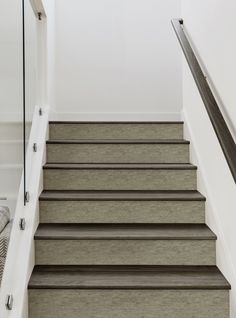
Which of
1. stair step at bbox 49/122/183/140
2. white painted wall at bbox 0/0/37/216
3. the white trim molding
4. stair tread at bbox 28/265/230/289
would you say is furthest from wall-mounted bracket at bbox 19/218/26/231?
stair step at bbox 49/122/183/140

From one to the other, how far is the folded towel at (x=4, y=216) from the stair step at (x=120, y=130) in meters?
1.41

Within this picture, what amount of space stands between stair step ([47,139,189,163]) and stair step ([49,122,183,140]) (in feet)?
0.92

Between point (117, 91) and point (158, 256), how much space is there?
2.53 metres

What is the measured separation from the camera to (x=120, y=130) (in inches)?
122

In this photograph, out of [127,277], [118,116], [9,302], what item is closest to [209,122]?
[127,277]

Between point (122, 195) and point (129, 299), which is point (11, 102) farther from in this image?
point (129, 299)

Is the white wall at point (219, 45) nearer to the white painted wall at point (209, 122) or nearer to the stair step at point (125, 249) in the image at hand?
the white painted wall at point (209, 122)

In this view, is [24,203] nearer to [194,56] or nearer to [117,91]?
[194,56]

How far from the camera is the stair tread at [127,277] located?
1766mm

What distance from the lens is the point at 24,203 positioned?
206 centimetres

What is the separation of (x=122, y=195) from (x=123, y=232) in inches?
12.7

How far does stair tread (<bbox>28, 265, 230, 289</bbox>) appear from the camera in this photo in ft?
5.79

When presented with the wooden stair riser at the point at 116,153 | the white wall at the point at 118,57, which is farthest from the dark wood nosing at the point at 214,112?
the white wall at the point at 118,57

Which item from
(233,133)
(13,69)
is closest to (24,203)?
(13,69)
